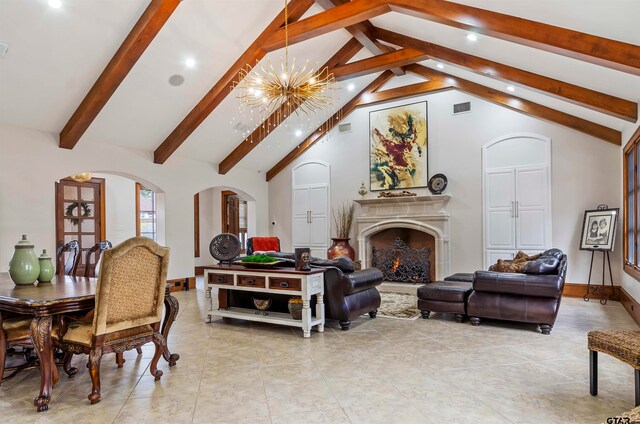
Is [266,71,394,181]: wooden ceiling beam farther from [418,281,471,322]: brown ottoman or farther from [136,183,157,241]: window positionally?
[418,281,471,322]: brown ottoman

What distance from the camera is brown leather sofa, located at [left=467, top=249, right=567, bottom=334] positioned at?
4488 mm

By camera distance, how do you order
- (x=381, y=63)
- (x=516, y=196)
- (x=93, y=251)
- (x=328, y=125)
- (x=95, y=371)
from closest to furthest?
(x=95, y=371) → (x=93, y=251) → (x=381, y=63) → (x=516, y=196) → (x=328, y=125)

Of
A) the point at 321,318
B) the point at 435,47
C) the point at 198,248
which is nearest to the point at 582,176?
the point at 435,47

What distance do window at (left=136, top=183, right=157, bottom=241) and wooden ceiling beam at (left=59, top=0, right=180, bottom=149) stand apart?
382cm

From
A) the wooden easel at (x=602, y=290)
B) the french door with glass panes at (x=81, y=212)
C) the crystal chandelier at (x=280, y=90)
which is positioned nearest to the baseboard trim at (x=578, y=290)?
the wooden easel at (x=602, y=290)

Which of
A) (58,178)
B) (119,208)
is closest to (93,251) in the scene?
(58,178)

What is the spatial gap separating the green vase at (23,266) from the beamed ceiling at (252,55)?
2603 mm

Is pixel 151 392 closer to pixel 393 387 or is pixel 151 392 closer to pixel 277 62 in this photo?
pixel 393 387

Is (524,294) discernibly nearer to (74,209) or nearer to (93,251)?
(93,251)

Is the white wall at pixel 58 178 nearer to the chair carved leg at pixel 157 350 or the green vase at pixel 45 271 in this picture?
the green vase at pixel 45 271

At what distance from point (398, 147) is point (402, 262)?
247cm

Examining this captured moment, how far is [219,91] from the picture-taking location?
6.55 m

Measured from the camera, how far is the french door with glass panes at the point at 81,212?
799 cm

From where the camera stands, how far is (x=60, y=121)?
19.4ft
